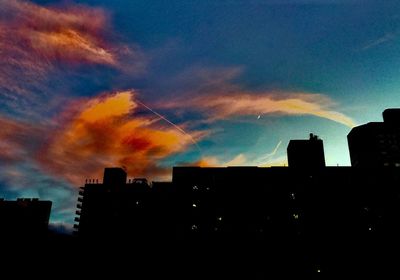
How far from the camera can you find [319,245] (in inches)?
2982

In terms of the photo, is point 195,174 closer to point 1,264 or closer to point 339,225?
point 339,225

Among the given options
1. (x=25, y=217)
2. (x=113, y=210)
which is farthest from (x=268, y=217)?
(x=25, y=217)

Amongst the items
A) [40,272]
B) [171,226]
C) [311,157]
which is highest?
[311,157]

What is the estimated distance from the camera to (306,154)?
315 ft

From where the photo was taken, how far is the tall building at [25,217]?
123812 mm

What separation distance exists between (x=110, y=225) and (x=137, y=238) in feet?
29.6

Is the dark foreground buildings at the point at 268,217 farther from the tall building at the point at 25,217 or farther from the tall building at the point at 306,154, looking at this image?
the tall building at the point at 25,217

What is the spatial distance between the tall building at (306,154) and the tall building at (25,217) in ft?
304

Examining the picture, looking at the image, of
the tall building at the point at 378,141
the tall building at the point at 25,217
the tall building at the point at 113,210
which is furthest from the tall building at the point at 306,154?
the tall building at the point at 25,217

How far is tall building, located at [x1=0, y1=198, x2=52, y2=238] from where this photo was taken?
12381 cm

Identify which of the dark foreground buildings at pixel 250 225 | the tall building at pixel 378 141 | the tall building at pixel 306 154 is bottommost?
the dark foreground buildings at pixel 250 225

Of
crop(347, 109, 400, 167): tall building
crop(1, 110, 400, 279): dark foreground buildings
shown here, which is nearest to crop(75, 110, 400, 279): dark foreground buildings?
crop(1, 110, 400, 279): dark foreground buildings

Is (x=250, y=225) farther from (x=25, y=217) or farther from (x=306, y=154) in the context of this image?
(x=25, y=217)

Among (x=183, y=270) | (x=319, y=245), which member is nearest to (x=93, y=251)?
(x=183, y=270)
